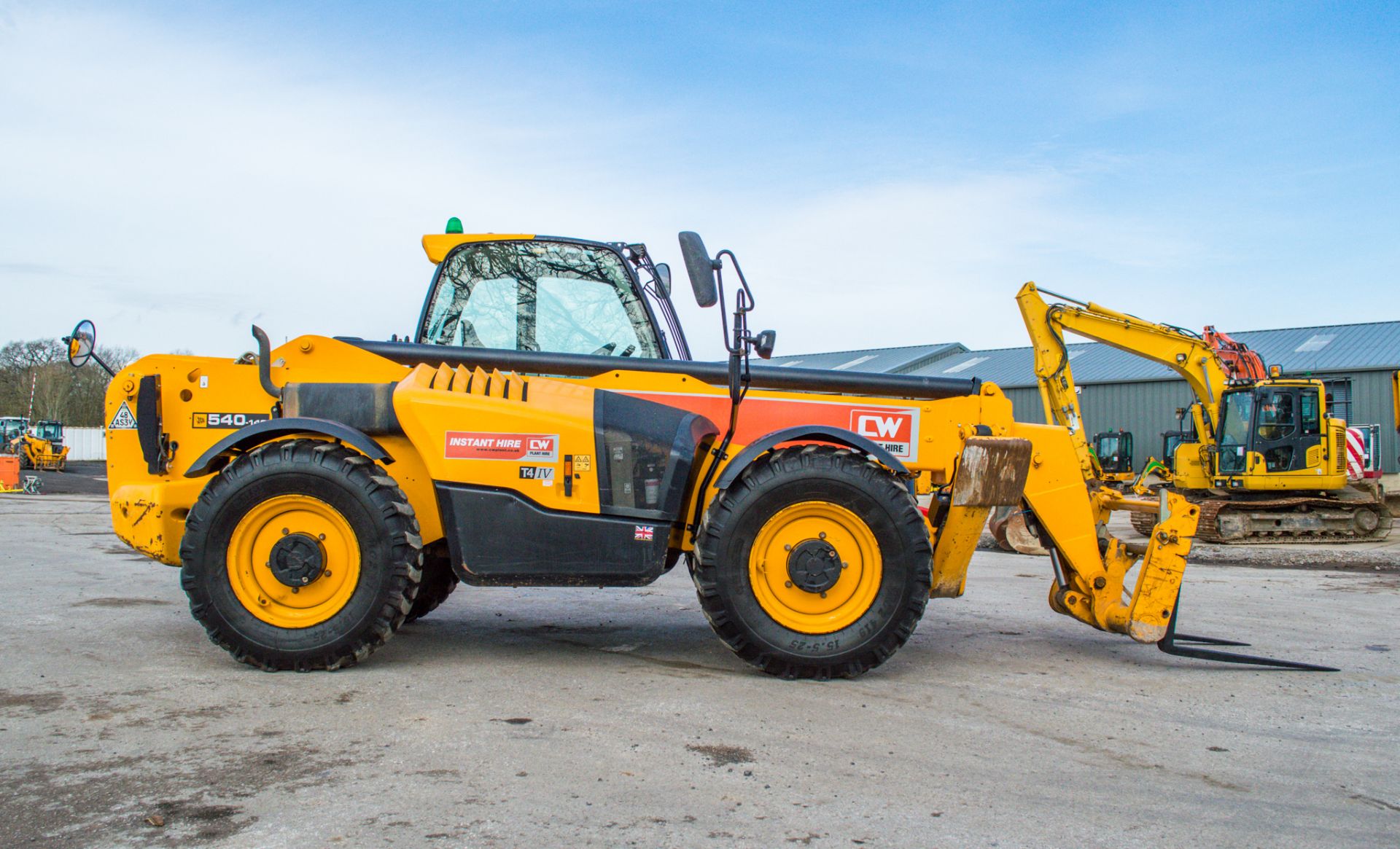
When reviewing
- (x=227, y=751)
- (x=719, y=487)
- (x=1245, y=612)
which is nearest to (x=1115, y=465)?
(x=1245, y=612)

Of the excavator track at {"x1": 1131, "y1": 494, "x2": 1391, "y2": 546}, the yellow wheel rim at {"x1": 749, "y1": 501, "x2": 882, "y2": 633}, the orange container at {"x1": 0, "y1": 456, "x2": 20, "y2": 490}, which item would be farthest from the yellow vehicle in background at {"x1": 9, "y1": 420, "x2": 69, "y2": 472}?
the yellow wheel rim at {"x1": 749, "y1": 501, "x2": 882, "y2": 633}

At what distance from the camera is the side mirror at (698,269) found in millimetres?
4793

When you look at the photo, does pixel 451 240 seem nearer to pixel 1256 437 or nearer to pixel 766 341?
pixel 766 341

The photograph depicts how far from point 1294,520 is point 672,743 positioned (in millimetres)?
15780

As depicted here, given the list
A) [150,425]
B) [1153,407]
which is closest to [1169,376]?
[1153,407]

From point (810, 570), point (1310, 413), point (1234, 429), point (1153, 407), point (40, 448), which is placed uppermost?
point (1153, 407)

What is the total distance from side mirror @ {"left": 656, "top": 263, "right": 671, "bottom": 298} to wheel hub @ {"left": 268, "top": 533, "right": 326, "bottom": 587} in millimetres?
2481

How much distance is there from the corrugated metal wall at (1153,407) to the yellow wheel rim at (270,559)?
33.0 meters

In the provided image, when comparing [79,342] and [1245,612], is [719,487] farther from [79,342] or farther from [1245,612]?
[1245,612]

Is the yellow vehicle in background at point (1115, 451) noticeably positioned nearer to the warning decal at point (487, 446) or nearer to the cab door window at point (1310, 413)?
the cab door window at point (1310, 413)

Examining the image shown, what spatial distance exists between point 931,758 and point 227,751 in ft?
8.35

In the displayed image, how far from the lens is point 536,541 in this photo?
497 cm

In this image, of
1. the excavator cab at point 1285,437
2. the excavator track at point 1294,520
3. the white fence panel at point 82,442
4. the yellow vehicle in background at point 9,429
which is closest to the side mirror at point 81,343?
the excavator track at point 1294,520

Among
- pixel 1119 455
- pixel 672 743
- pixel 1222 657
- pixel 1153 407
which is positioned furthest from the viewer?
pixel 1153 407
